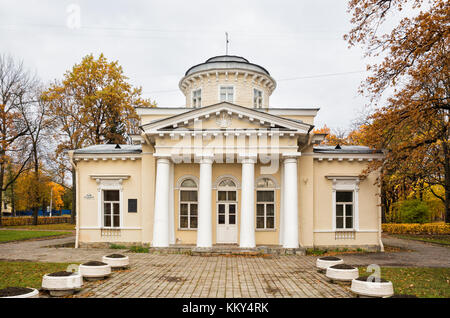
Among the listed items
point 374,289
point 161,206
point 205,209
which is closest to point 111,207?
point 161,206

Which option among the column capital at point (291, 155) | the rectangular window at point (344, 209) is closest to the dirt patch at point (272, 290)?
the column capital at point (291, 155)

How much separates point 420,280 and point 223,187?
30.1ft

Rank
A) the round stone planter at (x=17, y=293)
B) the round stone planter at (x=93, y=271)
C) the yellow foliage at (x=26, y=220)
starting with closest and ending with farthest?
the round stone planter at (x=17, y=293), the round stone planter at (x=93, y=271), the yellow foliage at (x=26, y=220)

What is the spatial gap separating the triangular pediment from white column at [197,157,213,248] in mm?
1662

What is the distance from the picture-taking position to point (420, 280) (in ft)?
29.9

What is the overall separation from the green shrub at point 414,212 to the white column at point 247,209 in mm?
18890

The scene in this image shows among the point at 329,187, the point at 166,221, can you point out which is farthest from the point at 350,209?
the point at 166,221

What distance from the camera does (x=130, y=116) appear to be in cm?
2927

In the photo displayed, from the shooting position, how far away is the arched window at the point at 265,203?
1578 cm

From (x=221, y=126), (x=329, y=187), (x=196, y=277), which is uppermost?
(x=221, y=126)

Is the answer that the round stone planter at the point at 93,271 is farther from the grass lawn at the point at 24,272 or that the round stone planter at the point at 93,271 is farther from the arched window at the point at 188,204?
the arched window at the point at 188,204

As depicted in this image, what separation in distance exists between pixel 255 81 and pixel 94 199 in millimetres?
11309

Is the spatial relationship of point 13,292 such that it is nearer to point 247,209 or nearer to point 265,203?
point 247,209
